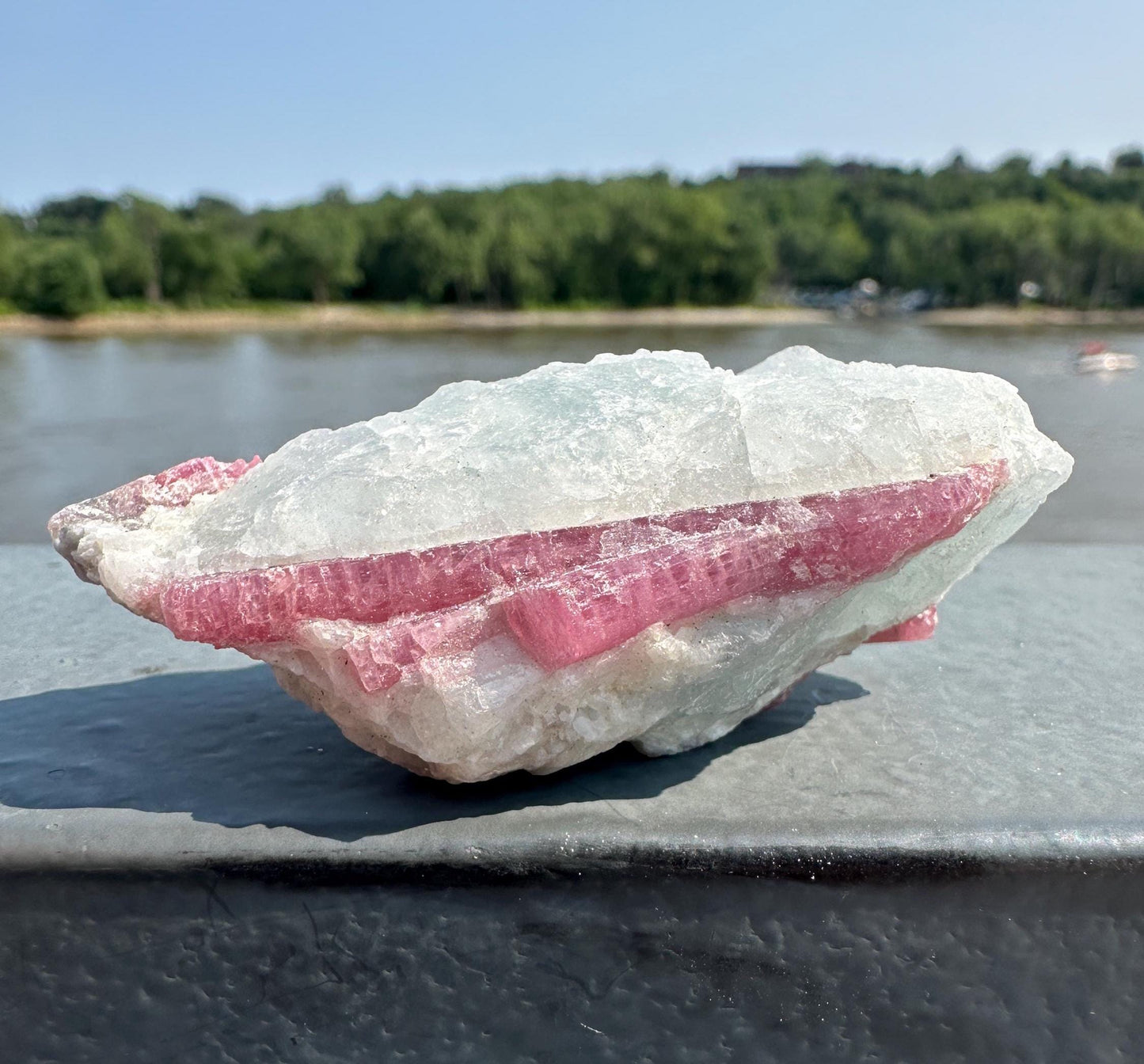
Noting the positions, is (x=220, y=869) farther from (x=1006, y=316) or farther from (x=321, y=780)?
(x=1006, y=316)

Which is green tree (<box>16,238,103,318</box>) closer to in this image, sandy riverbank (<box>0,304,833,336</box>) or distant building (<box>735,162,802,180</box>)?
sandy riverbank (<box>0,304,833,336</box>)

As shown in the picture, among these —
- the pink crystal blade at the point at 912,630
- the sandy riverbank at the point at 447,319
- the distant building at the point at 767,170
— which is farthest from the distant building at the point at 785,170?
the pink crystal blade at the point at 912,630

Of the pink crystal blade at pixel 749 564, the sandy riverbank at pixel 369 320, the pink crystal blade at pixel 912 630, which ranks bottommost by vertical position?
the sandy riverbank at pixel 369 320

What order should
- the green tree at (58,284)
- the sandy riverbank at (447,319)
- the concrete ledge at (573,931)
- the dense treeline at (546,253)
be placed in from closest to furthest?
the concrete ledge at (573,931) < the sandy riverbank at (447,319) < the green tree at (58,284) < the dense treeline at (546,253)

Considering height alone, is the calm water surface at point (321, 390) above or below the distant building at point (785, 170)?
below

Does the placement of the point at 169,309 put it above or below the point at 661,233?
below

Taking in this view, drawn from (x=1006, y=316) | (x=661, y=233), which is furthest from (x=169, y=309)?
(x=1006, y=316)

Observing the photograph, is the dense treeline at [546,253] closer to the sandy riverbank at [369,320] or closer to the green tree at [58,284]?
the green tree at [58,284]
